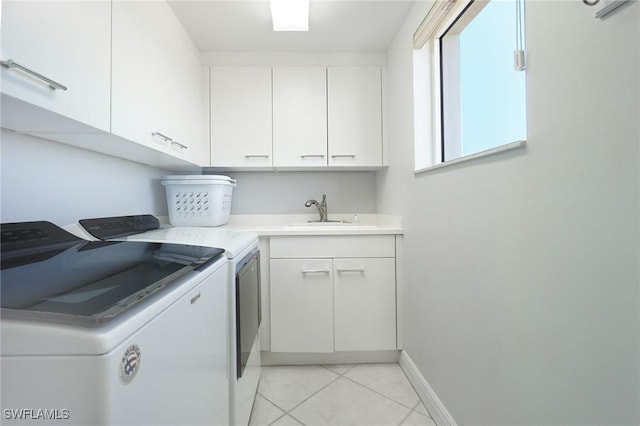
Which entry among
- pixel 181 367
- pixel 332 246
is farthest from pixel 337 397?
pixel 181 367

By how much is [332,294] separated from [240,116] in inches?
57.1

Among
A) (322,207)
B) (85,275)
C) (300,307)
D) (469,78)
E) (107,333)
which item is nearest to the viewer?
(107,333)

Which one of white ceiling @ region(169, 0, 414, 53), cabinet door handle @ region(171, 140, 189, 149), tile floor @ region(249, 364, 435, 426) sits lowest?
tile floor @ region(249, 364, 435, 426)

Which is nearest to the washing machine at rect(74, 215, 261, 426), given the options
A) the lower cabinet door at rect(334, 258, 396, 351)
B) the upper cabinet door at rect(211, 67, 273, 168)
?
the lower cabinet door at rect(334, 258, 396, 351)

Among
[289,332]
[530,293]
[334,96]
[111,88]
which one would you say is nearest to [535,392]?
[530,293]

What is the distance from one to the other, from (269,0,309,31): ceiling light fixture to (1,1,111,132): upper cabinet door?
0.81 m

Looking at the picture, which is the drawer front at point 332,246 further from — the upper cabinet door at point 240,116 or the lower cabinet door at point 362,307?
the upper cabinet door at point 240,116

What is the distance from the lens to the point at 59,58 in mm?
757

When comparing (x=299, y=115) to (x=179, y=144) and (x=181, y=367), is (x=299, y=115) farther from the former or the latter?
(x=181, y=367)

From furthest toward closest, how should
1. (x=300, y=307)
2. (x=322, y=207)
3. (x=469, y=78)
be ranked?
(x=322, y=207), (x=300, y=307), (x=469, y=78)

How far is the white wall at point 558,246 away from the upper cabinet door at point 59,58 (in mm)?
1329

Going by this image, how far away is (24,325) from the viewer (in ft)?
1.21

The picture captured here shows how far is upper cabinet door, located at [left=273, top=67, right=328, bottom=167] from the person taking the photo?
78.0 inches

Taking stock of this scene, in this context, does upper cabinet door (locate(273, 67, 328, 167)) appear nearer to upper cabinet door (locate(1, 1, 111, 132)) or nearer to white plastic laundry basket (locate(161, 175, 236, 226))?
white plastic laundry basket (locate(161, 175, 236, 226))
